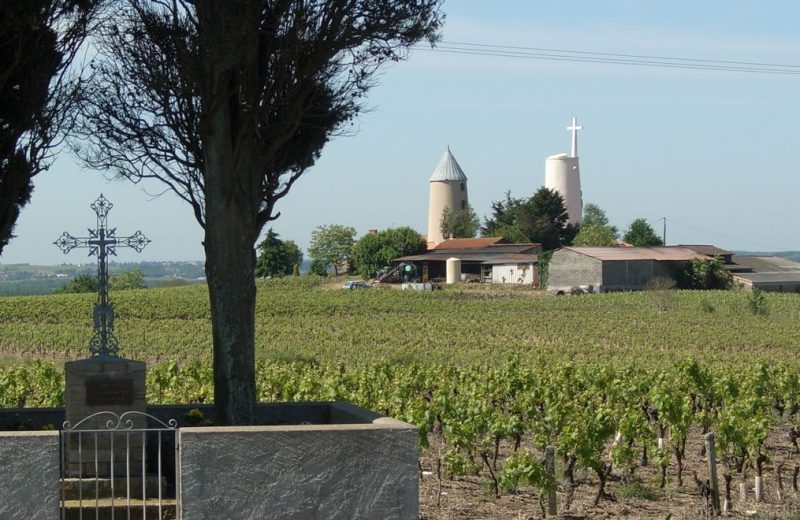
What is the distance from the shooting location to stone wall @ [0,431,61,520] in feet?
28.2

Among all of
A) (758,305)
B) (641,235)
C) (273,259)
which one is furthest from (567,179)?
(758,305)

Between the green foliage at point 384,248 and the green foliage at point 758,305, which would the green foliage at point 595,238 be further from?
the green foliage at point 758,305

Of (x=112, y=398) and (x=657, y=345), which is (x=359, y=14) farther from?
(x=657, y=345)

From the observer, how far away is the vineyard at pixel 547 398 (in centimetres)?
1309

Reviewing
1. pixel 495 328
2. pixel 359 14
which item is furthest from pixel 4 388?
pixel 495 328

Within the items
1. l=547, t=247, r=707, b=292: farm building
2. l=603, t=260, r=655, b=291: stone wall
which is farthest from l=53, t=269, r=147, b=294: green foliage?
l=603, t=260, r=655, b=291: stone wall

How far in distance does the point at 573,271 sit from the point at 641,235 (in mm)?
36803

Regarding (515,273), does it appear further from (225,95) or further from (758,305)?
(225,95)

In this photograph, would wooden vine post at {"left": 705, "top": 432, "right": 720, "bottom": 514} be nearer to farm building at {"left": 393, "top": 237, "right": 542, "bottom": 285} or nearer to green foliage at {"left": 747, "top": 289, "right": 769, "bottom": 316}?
green foliage at {"left": 747, "top": 289, "right": 769, "bottom": 316}

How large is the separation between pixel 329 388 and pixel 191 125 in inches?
255

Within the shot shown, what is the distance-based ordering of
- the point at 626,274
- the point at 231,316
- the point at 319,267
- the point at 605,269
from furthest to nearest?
the point at 319,267
the point at 626,274
the point at 605,269
the point at 231,316

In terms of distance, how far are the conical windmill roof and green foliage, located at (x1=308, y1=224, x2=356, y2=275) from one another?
11.0 meters

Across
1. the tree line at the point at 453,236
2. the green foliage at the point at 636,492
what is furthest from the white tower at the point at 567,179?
the green foliage at the point at 636,492

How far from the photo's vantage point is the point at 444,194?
398 ft
